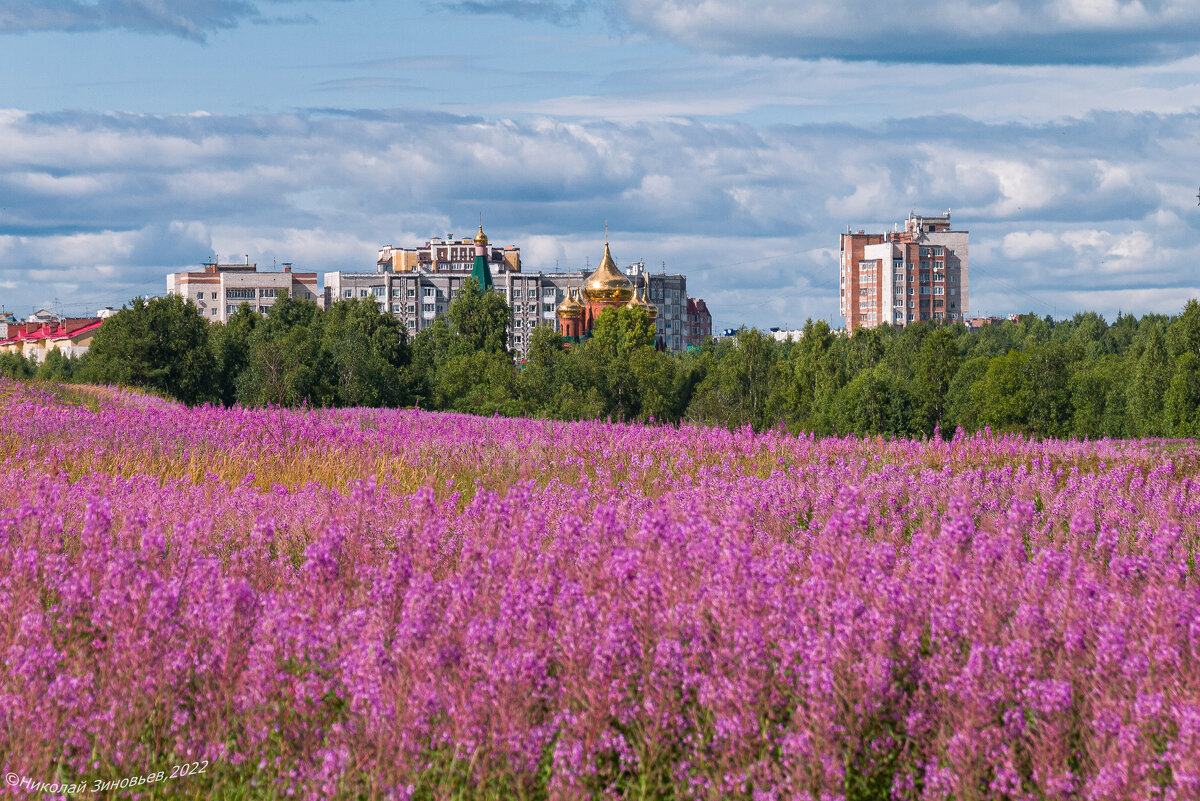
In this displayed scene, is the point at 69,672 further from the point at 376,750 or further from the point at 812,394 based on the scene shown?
the point at 812,394

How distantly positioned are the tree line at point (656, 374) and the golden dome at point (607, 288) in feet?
136

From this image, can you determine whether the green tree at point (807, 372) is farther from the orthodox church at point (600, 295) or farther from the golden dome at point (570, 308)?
the golden dome at point (570, 308)

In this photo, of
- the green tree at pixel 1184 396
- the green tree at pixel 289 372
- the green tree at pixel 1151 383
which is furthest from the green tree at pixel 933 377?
the green tree at pixel 289 372

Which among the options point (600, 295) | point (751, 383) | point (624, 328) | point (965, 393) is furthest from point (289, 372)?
point (600, 295)

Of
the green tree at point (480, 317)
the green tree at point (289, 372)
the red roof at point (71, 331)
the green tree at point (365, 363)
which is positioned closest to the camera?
the green tree at point (289, 372)

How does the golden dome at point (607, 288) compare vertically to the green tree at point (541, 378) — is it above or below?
above

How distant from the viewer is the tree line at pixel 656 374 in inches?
2040

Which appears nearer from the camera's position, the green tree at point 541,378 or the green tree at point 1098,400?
the green tree at point 1098,400

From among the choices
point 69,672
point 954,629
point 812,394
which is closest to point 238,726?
point 69,672

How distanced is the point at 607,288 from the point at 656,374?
56523mm

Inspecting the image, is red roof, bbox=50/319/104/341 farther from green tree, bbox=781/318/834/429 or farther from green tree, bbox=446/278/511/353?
green tree, bbox=781/318/834/429

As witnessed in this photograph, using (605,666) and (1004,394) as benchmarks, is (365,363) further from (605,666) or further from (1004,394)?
(605,666)

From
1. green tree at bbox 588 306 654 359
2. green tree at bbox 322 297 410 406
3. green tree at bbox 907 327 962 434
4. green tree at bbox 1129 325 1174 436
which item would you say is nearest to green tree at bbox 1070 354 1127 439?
green tree at bbox 1129 325 1174 436

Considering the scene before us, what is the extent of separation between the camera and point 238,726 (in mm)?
4082
